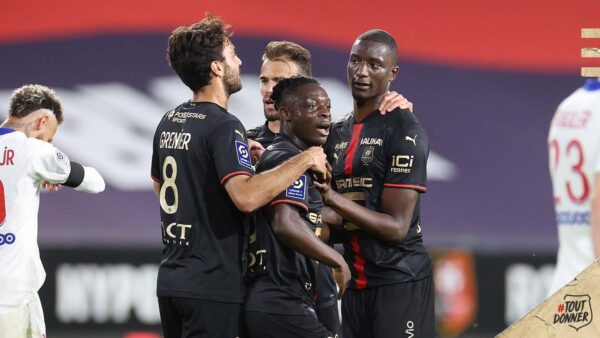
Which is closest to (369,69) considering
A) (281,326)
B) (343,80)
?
(281,326)

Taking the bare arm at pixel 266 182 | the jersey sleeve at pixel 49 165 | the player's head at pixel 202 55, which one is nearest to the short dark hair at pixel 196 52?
the player's head at pixel 202 55

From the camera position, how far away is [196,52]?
4.26 meters

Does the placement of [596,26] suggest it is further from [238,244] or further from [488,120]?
[238,244]

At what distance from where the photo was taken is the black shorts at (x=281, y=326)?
3.94 metres

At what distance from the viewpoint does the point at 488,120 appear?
8.12m

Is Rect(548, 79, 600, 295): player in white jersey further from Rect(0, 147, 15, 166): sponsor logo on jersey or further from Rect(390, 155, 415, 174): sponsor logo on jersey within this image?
Rect(0, 147, 15, 166): sponsor logo on jersey

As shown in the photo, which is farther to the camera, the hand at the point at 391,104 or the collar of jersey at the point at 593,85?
the collar of jersey at the point at 593,85

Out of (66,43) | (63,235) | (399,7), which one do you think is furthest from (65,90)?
(399,7)

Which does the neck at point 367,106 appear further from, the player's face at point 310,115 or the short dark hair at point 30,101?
the short dark hair at point 30,101

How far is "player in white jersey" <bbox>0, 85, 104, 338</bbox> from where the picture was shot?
17.2 feet

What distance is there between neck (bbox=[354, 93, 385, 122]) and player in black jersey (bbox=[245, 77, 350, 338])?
23.0 inches

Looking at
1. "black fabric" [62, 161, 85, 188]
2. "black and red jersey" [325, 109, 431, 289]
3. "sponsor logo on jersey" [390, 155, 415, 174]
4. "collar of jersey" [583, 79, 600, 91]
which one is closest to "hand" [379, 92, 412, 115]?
"black and red jersey" [325, 109, 431, 289]

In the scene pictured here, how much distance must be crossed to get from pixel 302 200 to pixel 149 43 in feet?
14.8

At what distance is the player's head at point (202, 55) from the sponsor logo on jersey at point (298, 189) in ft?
1.94
